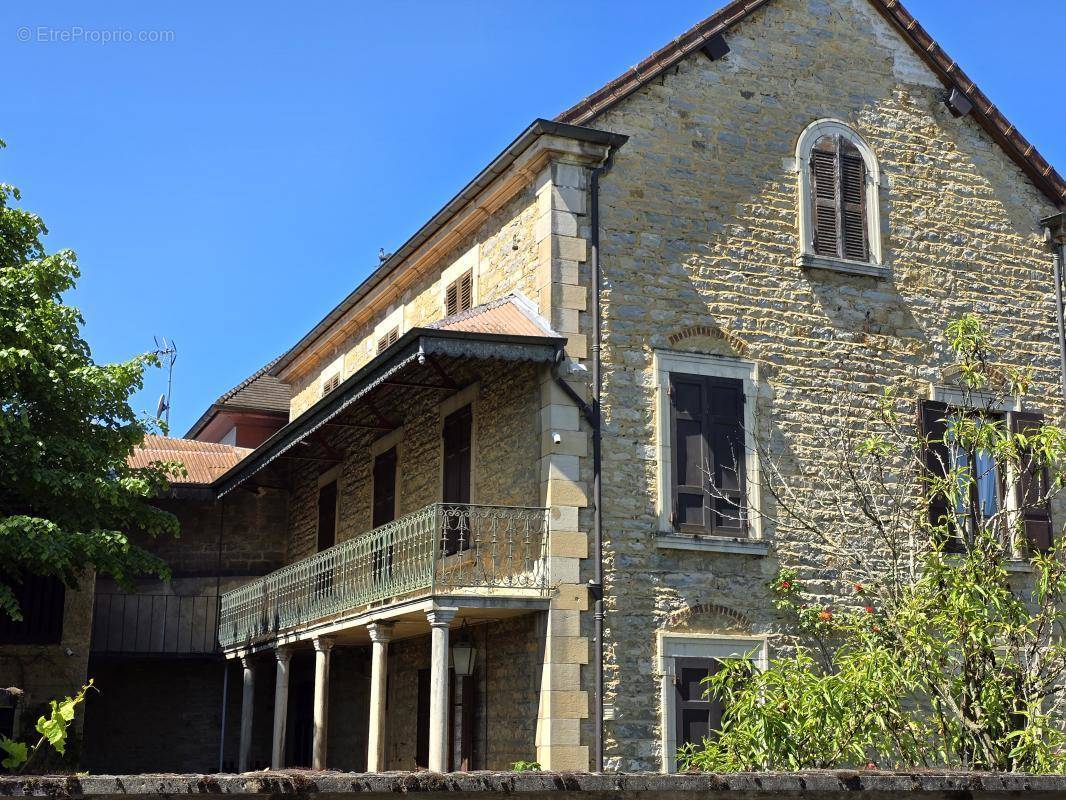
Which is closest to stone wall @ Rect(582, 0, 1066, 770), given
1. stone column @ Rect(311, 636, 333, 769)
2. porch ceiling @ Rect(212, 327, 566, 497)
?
porch ceiling @ Rect(212, 327, 566, 497)

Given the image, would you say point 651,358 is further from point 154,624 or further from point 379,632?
point 154,624

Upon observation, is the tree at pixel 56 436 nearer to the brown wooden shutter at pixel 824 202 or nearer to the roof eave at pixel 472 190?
the roof eave at pixel 472 190

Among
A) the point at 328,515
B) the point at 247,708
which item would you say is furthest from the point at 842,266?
the point at 247,708

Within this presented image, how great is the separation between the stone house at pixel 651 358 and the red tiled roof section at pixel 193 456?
5.10 metres

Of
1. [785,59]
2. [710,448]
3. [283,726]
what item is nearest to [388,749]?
[283,726]

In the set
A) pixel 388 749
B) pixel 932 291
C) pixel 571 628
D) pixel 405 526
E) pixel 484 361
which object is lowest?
pixel 388 749

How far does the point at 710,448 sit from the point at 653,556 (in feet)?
4.33

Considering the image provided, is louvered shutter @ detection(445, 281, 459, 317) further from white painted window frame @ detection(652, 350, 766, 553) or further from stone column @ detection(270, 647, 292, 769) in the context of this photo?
stone column @ detection(270, 647, 292, 769)

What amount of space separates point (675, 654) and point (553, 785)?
7.79 m

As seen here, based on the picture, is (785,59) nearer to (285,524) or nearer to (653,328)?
(653,328)

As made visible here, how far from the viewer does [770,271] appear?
48.4 feet

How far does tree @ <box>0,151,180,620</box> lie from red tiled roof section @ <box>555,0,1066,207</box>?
6.32m

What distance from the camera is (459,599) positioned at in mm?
12797

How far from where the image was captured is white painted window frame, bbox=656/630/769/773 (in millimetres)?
13023
